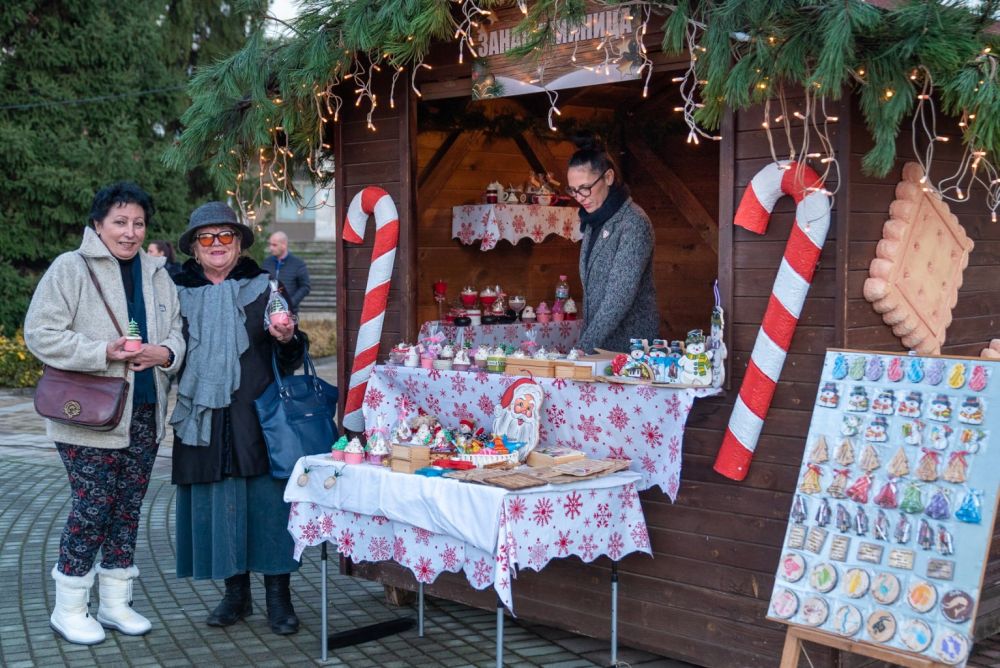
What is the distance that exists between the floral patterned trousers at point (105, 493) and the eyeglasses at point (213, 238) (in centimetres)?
79

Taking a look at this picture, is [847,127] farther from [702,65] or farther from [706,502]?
[706,502]

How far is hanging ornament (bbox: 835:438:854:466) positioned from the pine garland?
94 cm

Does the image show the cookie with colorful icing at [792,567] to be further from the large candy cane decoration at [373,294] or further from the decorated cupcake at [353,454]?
the large candy cane decoration at [373,294]

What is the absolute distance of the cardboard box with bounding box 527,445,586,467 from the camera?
4641 millimetres

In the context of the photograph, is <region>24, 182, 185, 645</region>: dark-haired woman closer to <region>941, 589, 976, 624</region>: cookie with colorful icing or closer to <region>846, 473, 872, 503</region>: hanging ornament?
<region>846, 473, 872, 503</region>: hanging ornament

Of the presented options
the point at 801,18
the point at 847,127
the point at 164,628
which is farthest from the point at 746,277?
the point at 164,628

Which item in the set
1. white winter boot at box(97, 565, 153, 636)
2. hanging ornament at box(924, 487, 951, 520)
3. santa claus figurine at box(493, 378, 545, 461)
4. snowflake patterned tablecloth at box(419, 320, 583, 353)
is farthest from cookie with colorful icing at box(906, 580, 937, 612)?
snowflake patterned tablecloth at box(419, 320, 583, 353)

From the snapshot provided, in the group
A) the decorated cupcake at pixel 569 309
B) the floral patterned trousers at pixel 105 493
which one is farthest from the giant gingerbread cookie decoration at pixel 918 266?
the decorated cupcake at pixel 569 309

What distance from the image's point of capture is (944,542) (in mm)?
3525

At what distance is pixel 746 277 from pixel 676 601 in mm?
1399

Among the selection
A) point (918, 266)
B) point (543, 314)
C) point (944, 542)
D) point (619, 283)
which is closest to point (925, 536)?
point (944, 542)

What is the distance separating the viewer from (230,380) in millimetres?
5180

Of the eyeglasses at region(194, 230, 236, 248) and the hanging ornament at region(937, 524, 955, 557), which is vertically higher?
the eyeglasses at region(194, 230, 236, 248)

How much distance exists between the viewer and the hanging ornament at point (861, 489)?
148 inches
